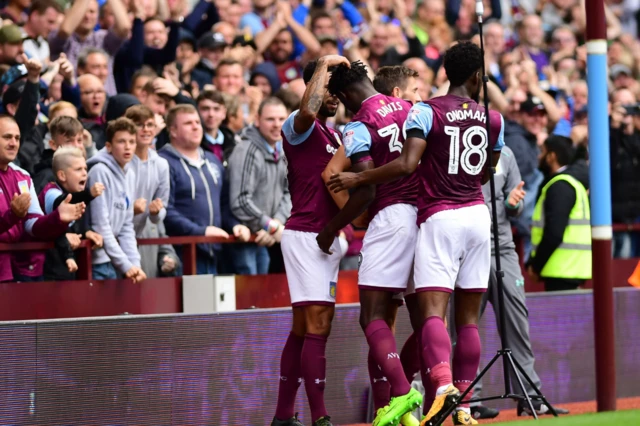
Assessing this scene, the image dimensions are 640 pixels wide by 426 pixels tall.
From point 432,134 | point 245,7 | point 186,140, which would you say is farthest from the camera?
point 245,7

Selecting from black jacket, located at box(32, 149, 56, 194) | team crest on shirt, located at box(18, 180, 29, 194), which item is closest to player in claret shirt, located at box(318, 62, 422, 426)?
team crest on shirt, located at box(18, 180, 29, 194)

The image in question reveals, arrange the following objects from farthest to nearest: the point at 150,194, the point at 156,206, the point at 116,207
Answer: the point at 150,194
the point at 156,206
the point at 116,207

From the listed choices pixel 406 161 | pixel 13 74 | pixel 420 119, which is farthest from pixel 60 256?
pixel 420 119

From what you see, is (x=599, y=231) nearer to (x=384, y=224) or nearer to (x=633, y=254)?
(x=384, y=224)

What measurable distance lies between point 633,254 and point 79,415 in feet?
26.3

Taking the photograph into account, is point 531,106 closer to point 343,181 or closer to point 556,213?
point 556,213

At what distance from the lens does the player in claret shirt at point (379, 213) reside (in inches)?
327

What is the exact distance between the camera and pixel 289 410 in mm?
8891

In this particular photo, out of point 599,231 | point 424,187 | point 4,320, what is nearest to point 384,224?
point 424,187

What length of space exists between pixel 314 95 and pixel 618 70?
11.7 metres

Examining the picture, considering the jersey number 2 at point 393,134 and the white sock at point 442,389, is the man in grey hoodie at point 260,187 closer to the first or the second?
the jersey number 2 at point 393,134

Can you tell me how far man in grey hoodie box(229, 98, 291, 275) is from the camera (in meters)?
11.1

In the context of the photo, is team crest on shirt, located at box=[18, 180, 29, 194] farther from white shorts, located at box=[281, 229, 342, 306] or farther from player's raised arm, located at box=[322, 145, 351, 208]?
player's raised arm, located at box=[322, 145, 351, 208]

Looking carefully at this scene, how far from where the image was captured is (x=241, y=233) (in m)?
10.9
